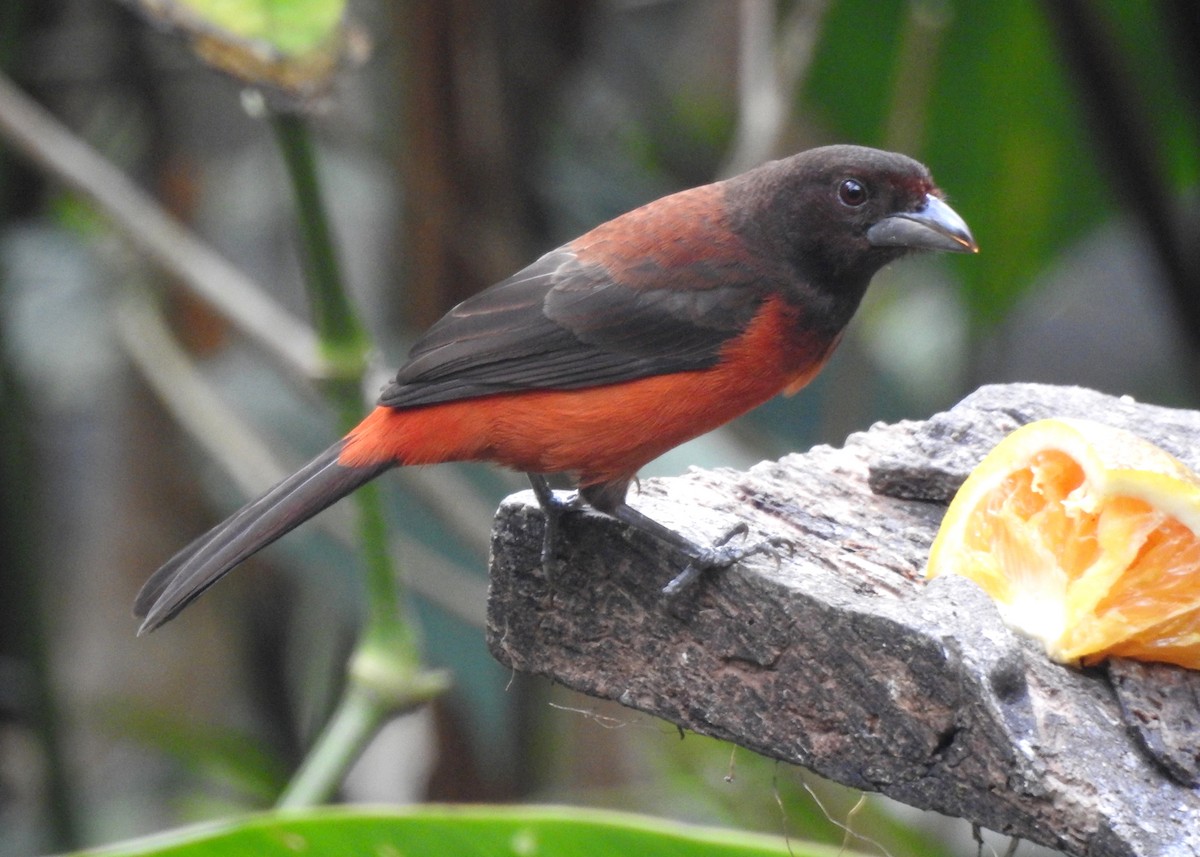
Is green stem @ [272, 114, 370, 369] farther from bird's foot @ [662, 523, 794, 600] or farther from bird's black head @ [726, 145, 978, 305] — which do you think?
bird's foot @ [662, 523, 794, 600]

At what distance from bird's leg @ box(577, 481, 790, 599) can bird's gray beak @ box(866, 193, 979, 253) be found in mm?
783

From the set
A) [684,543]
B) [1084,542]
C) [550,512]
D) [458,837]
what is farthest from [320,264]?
[1084,542]

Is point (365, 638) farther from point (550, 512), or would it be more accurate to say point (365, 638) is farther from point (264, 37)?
point (264, 37)

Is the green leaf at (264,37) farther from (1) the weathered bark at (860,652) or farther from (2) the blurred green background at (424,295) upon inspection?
(2) the blurred green background at (424,295)

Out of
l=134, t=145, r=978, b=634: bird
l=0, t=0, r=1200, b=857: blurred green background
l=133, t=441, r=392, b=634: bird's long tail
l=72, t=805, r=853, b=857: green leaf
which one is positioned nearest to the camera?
l=72, t=805, r=853, b=857: green leaf

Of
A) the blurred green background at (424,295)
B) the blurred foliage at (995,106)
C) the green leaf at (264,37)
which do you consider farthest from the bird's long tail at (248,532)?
the blurred foliage at (995,106)

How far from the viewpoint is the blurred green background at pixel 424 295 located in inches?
199

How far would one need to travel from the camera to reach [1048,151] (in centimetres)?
586

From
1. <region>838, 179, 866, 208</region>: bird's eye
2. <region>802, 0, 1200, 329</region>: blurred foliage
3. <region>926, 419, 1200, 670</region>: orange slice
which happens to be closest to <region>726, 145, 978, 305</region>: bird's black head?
<region>838, 179, 866, 208</region>: bird's eye

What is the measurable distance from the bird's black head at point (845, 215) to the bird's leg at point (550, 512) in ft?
2.42

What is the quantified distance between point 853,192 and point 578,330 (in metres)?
0.63

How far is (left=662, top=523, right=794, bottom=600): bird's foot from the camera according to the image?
2227 millimetres

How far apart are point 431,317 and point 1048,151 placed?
2568 millimetres

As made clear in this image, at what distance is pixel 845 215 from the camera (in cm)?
294
